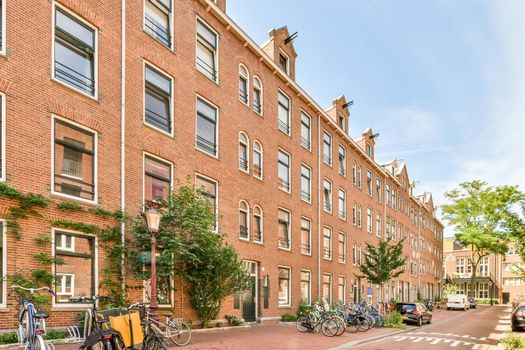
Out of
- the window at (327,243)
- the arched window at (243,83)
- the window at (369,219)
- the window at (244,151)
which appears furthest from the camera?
the window at (369,219)

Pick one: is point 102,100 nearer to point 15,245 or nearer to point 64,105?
point 64,105

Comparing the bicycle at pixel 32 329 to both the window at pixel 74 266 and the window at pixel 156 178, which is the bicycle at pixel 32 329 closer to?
the window at pixel 74 266

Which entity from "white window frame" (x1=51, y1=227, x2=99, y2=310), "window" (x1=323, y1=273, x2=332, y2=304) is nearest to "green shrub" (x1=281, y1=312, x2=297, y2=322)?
"window" (x1=323, y1=273, x2=332, y2=304)

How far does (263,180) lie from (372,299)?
20016mm

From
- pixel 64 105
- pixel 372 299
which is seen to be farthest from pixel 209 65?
pixel 372 299

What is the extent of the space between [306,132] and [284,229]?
6.81 metres

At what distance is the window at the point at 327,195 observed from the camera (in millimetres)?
29000

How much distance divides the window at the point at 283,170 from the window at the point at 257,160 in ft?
6.31

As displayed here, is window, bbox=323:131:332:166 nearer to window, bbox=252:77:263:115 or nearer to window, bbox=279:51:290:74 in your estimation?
window, bbox=279:51:290:74

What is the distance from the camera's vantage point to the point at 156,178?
15.2 meters

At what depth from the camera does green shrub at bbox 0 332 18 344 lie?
962 centimetres

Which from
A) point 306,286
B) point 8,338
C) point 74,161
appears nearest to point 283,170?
point 306,286

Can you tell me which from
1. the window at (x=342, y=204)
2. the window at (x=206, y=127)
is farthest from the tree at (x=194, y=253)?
the window at (x=342, y=204)

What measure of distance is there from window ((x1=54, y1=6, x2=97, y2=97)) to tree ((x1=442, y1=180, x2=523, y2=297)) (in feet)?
179
